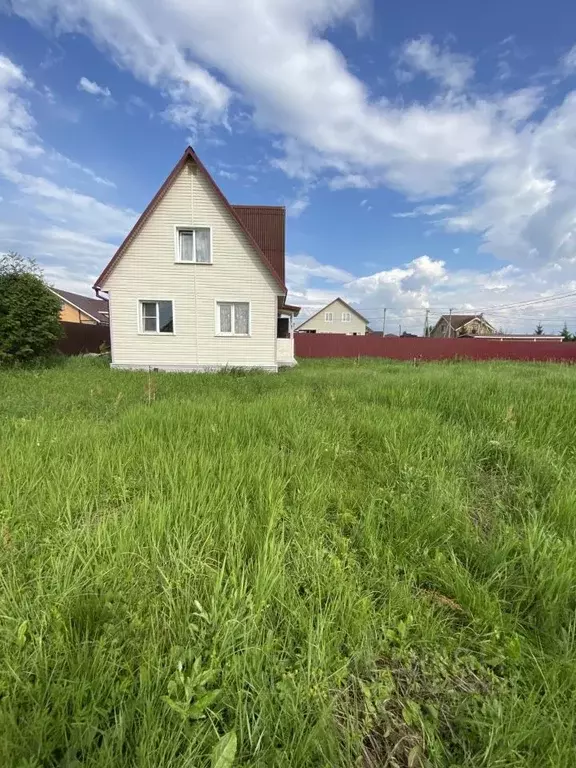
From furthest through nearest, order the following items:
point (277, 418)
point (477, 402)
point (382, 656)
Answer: point (477, 402) < point (277, 418) < point (382, 656)

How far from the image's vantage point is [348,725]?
1320 mm

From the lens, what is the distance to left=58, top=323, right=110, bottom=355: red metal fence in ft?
68.2

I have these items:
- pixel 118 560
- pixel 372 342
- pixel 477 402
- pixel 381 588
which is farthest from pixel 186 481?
pixel 372 342

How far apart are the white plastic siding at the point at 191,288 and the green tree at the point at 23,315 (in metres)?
2.28

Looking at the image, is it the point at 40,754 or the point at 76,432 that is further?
the point at 76,432

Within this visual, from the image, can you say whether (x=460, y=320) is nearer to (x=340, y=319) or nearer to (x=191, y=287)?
(x=340, y=319)

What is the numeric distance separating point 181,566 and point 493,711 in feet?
4.82

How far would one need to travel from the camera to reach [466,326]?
59.2 meters

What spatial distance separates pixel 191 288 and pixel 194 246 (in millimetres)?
1692

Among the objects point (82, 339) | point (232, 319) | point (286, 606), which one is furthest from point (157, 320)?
point (286, 606)

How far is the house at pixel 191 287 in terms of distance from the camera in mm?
14281

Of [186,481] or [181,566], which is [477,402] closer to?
[186,481]

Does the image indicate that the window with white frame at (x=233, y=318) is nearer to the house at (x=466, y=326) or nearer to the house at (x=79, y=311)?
the house at (x=79, y=311)

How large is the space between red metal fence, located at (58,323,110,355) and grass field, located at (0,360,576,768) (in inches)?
781
